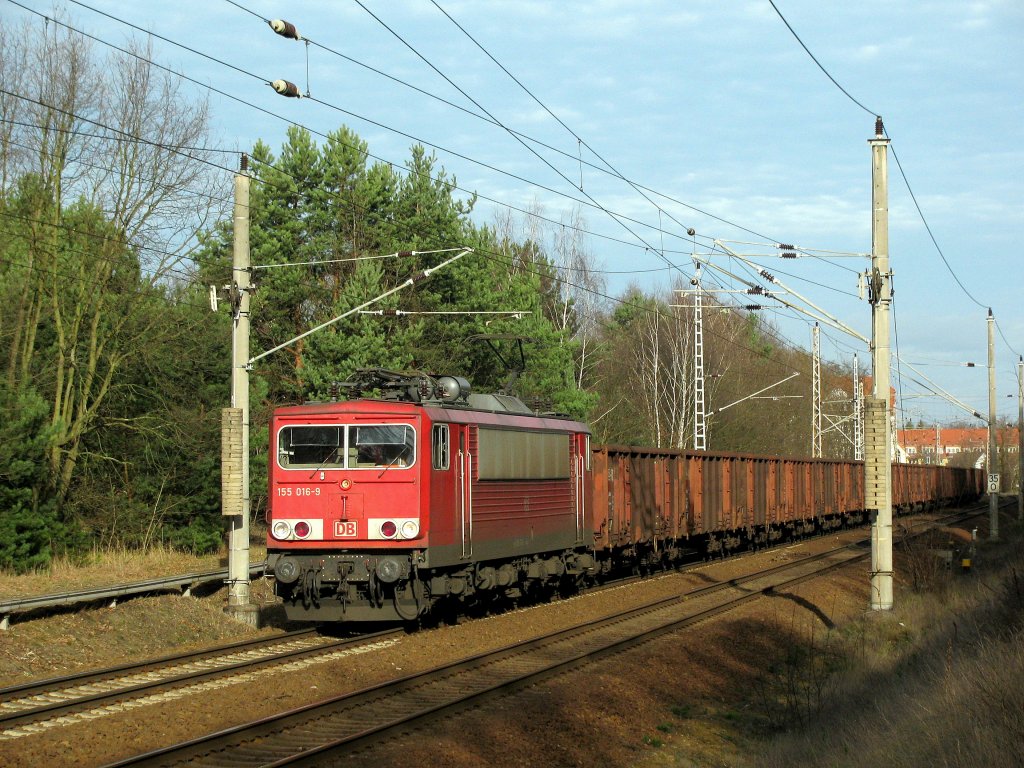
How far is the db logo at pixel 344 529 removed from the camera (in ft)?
49.4

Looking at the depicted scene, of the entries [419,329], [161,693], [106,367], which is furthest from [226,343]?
[161,693]

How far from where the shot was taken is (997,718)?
7.93 metres

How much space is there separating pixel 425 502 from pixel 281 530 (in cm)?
202

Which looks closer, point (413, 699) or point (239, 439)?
point (413, 699)

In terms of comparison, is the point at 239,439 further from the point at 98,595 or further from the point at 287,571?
the point at 98,595

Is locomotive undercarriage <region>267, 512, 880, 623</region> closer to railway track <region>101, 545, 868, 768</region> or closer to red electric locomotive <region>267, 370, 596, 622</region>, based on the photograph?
red electric locomotive <region>267, 370, 596, 622</region>

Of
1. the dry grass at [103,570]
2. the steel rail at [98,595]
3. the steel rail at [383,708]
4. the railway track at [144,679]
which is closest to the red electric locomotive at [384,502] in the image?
the railway track at [144,679]

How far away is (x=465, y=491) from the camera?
16000 millimetres

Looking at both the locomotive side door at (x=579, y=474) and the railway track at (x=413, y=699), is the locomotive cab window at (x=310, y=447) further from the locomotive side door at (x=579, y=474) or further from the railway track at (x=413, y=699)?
the locomotive side door at (x=579, y=474)

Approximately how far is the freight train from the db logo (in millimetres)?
16

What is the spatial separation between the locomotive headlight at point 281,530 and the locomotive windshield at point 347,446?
780 mm

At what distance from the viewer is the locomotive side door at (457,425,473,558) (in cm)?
1590

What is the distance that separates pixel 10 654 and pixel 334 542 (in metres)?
4.02

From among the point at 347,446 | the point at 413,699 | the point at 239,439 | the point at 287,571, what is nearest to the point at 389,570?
the point at 287,571
